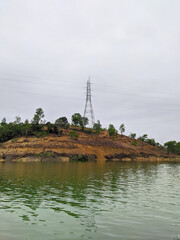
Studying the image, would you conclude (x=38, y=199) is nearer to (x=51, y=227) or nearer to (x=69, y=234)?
(x=51, y=227)

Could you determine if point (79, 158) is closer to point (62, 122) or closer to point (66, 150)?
point (66, 150)

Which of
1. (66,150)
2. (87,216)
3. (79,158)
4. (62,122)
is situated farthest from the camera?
(62,122)

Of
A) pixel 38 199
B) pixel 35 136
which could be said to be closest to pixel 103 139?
pixel 35 136

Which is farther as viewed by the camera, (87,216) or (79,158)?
(79,158)

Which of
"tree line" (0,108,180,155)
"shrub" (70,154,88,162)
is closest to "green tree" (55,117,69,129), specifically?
"tree line" (0,108,180,155)

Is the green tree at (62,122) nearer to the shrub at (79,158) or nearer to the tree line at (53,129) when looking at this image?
the tree line at (53,129)

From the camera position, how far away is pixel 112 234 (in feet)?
42.3

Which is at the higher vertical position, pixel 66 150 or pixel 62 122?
pixel 62 122

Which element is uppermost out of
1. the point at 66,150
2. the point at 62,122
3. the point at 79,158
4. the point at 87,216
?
the point at 62,122

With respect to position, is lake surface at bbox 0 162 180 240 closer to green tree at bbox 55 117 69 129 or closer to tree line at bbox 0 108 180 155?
tree line at bbox 0 108 180 155

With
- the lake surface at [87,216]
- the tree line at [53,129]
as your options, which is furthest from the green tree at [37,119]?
the lake surface at [87,216]

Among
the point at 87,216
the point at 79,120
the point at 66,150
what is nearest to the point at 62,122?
the point at 79,120

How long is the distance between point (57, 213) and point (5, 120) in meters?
162

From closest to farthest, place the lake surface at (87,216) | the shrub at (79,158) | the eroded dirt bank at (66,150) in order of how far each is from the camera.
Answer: the lake surface at (87,216), the eroded dirt bank at (66,150), the shrub at (79,158)
